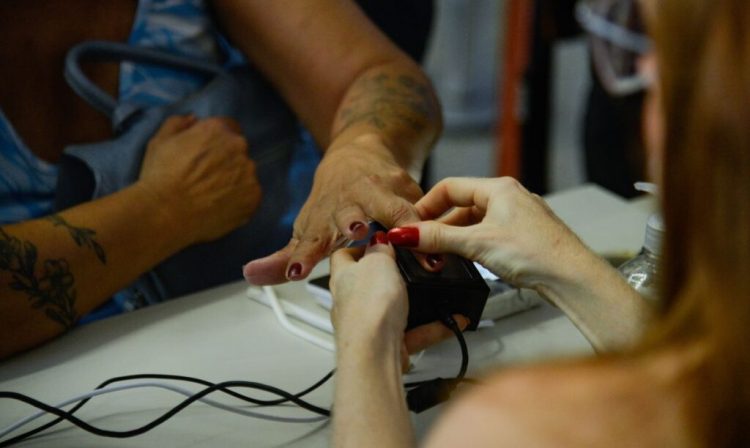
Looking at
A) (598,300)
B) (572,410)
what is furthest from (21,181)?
(572,410)

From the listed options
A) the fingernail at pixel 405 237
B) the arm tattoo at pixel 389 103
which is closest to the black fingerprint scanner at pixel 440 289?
the fingernail at pixel 405 237

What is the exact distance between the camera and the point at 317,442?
90 centimetres

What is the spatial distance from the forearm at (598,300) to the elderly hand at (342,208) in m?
0.19

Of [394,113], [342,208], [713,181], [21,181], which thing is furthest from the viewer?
[394,113]

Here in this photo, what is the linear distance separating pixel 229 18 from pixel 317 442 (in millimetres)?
809

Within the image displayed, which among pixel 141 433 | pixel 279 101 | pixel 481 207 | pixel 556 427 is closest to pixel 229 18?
pixel 279 101

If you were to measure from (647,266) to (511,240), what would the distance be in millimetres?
226

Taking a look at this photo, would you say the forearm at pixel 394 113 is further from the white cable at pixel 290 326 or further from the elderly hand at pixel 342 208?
the white cable at pixel 290 326

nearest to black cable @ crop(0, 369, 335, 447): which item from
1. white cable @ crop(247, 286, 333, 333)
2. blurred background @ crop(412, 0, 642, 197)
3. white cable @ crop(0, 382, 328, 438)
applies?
white cable @ crop(0, 382, 328, 438)

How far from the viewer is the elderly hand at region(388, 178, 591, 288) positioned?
3.05ft

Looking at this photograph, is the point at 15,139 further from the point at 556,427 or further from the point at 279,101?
the point at 556,427

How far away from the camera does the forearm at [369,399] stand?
2.40 feet

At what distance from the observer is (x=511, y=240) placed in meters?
0.93

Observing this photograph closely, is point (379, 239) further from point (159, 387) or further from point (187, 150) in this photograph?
Result: point (187, 150)
